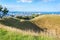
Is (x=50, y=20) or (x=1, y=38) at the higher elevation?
(x=1, y=38)

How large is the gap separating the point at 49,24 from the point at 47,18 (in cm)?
342

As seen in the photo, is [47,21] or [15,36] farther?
[47,21]

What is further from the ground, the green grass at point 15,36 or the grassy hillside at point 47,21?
the green grass at point 15,36

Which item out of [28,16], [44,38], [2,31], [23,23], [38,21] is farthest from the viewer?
[28,16]

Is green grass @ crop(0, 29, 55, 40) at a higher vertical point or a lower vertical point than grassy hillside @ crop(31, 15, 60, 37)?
higher

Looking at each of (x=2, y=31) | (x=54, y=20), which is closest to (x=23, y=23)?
(x=54, y=20)

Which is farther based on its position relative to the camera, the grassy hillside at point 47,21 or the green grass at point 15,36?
the grassy hillside at point 47,21

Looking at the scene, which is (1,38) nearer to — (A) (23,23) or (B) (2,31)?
(B) (2,31)

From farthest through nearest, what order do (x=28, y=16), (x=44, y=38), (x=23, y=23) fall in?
(x=28, y=16) → (x=23, y=23) → (x=44, y=38)

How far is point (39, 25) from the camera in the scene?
153 ft

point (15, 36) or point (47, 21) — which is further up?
point (15, 36)

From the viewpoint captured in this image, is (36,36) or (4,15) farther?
(4,15)

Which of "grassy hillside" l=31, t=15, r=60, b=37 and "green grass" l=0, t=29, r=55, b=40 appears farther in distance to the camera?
"grassy hillside" l=31, t=15, r=60, b=37

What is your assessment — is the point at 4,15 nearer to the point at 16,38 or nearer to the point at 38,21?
the point at 38,21
